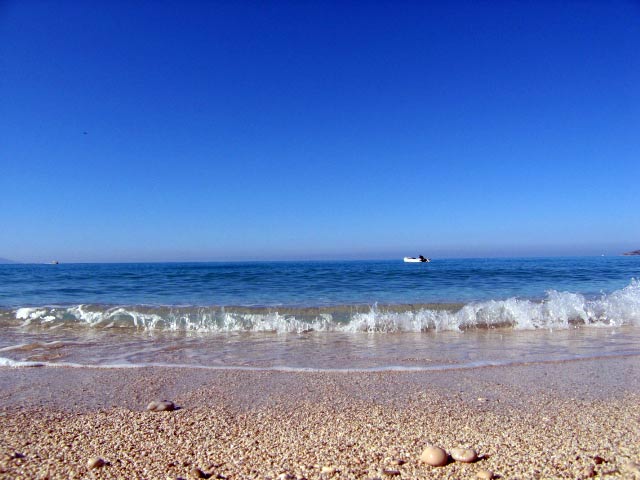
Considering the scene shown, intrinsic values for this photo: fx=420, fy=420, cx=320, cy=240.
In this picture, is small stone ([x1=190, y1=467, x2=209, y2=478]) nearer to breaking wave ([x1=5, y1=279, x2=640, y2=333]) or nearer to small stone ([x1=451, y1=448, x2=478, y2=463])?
small stone ([x1=451, y1=448, x2=478, y2=463])

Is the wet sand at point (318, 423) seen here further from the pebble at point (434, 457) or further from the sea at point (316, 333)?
the sea at point (316, 333)

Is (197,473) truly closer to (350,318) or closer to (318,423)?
(318,423)

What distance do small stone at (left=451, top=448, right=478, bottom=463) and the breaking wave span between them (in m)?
6.95

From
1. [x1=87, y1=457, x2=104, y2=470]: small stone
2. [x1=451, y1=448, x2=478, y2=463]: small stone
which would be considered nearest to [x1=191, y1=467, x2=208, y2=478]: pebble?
[x1=87, y1=457, x2=104, y2=470]: small stone

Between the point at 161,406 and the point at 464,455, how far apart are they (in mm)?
2877

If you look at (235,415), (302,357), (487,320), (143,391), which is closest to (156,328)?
(302,357)

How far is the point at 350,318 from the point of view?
11.1 metres

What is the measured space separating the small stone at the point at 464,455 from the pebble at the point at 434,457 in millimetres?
76

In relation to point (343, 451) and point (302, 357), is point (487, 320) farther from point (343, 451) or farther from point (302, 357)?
point (343, 451)

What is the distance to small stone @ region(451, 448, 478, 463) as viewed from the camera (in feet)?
9.58

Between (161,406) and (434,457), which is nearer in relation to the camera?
(434,457)

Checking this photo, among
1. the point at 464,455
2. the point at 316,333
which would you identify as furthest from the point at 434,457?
the point at 316,333

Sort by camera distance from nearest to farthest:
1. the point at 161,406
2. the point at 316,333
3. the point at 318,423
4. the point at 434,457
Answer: the point at 434,457 → the point at 318,423 → the point at 161,406 → the point at 316,333

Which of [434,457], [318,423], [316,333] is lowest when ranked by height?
[316,333]
